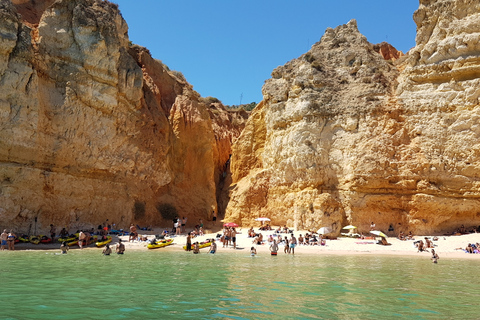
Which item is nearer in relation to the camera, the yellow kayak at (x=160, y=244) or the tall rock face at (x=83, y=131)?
the yellow kayak at (x=160, y=244)

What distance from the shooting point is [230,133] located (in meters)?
40.8

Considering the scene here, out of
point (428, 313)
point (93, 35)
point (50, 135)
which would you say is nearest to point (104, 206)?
point (50, 135)

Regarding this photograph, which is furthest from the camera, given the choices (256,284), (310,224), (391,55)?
(391,55)

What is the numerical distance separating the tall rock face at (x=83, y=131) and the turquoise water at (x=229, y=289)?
22.0ft

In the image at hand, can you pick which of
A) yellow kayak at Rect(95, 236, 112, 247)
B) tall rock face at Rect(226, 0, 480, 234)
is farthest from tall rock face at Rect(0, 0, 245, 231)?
tall rock face at Rect(226, 0, 480, 234)

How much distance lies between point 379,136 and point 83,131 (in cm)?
1856

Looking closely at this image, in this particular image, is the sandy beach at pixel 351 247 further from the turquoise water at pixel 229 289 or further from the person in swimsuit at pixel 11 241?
the turquoise water at pixel 229 289

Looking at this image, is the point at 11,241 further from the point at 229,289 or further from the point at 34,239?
the point at 229,289

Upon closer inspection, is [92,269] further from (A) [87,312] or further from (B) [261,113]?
(B) [261,113]

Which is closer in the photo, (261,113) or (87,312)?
(87,312)

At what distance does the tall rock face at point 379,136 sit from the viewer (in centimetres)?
2417

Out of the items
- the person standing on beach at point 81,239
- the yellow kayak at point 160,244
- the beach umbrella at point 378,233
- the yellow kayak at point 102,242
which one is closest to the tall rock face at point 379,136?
the beach umbrella at point 378,233

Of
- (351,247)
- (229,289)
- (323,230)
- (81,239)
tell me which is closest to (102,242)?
(81,239)

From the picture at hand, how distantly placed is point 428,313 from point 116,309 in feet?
19.6
